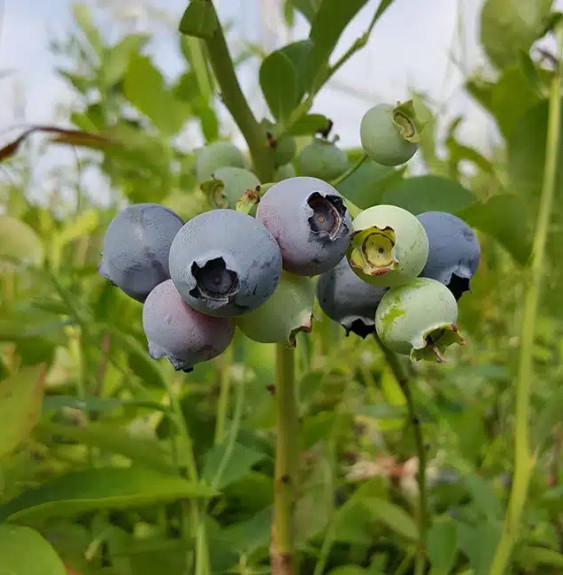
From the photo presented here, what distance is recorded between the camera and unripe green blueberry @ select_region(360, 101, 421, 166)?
1.30ft

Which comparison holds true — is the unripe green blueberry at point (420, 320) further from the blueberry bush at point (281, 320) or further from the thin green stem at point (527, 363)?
the thin green stem at point (527, 363)

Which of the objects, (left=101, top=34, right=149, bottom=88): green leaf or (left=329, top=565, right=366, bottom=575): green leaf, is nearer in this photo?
(left=329, top=565, right=366, bottom=575): green leaf

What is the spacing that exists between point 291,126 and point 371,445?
722 millimetres

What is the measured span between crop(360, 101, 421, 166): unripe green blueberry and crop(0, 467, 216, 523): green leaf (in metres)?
0.25

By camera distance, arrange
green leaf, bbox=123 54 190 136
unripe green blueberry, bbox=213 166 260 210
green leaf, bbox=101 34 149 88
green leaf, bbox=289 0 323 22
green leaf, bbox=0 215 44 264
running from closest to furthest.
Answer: unripe green blueberry, bbox=213 166 260 210 < green leaf, bbox=289 0 323 22 < green leaf, bbox=0 215 44 264 < green leaf, bbox=123 54 190 136 < green leaf, bbox=101 34 149 88

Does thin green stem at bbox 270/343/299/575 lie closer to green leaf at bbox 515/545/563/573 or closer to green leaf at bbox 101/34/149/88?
green leaf at bbox 515/545/563/573

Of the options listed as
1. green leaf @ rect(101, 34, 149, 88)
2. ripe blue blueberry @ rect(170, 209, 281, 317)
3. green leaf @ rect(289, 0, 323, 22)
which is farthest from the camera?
green leaf @ rect(101, 34, 149, 88)

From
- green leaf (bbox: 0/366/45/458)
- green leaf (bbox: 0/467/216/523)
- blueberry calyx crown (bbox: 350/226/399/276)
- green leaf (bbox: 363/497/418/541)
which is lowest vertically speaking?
green leaf (bbox: 363/497/418/541)

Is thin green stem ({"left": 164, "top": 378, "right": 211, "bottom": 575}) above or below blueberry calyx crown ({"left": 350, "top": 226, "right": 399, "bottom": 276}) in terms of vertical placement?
below

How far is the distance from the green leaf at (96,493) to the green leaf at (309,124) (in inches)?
9.8

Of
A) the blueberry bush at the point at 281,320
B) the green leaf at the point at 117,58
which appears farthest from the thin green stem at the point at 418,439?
the green leaf at the point at 117,58

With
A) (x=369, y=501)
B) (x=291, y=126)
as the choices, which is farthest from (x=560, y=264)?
(x=291, y=126)

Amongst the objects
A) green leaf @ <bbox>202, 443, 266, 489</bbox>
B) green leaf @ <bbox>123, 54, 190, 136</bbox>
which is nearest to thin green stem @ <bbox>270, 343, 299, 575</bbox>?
green leaf @ <bbox>202, 443, 266, 489</bbox>

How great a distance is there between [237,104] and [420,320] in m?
0.17
